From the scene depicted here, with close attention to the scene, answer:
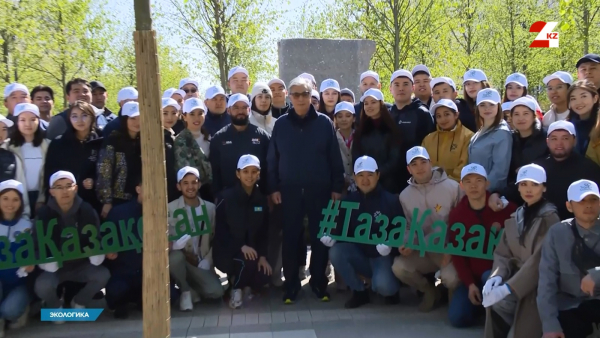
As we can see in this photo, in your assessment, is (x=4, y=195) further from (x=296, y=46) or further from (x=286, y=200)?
(x=296, y=46)

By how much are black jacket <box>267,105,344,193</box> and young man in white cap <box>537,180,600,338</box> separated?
7.89 ft

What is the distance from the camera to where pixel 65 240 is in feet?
18.9

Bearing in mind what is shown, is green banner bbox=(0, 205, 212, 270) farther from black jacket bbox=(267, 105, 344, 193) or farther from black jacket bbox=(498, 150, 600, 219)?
black jacket bbox=(498, 150, 600, 219)

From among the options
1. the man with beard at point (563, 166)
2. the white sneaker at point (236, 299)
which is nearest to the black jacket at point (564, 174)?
the man with beard at point (563, 166)

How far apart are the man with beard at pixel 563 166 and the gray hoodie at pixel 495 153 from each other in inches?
20.0

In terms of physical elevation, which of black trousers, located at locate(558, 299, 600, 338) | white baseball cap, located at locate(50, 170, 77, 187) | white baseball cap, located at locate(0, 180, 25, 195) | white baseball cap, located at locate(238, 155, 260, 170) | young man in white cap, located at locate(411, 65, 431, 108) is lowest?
black trousers, located at locate(558, 299, 600, 338)

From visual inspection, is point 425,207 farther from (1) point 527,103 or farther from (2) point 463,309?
(1) point 527,103

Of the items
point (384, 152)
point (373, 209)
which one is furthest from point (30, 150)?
point (384, 152)

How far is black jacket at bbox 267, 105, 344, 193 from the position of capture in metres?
6.17

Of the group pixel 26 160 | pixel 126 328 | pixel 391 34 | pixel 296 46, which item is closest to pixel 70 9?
pixel 391 34

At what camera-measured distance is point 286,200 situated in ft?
20.5

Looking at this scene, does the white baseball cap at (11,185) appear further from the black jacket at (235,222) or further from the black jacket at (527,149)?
the black jacket at (527,149)

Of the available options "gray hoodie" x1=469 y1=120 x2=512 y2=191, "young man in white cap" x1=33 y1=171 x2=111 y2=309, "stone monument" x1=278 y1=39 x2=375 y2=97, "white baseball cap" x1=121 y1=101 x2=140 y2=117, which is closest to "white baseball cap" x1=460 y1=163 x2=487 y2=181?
"gray hoodie" x1=469 y1=120 x2=512 y2=191

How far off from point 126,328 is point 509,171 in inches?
155
